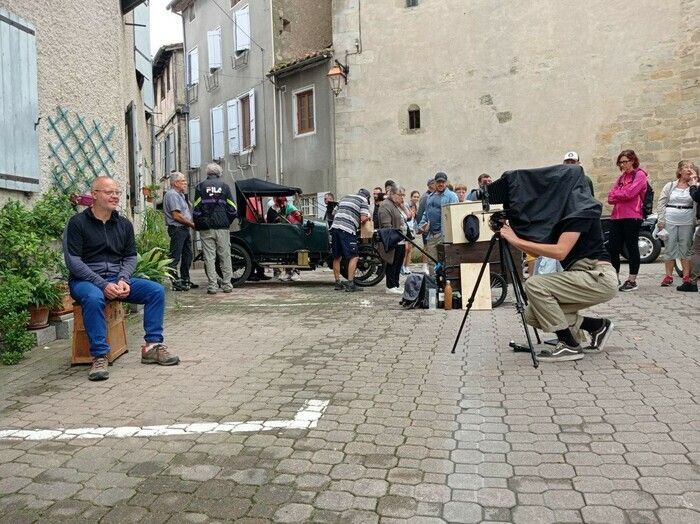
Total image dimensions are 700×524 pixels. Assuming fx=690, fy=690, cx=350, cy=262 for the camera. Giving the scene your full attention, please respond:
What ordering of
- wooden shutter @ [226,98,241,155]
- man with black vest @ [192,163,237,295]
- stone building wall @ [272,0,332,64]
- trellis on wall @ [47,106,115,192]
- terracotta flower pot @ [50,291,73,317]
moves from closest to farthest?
terracotta flower pot @ [50,291,73,317] → trellis on wall @ [47,106,115,192] → man with black vest @ [192,163,237,295] → stone building wall @ [272,0,332,64] → wooden shutter @ [226,98,241,155]

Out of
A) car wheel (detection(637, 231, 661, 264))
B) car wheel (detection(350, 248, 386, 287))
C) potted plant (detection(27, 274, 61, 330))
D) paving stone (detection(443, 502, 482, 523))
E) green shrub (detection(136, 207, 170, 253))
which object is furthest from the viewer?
car wheel (detection(637, 231, 661, 264))

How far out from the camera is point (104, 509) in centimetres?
301

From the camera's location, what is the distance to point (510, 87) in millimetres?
17609

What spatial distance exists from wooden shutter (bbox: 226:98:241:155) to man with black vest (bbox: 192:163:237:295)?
49.6 feet

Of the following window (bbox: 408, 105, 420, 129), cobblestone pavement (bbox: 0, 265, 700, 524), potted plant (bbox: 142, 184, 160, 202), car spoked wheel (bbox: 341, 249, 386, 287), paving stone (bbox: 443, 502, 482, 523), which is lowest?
paving stone (bbox: 443, 502, 482, 523)

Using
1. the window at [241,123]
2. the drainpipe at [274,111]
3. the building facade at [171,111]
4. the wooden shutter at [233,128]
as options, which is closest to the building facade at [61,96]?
the drainpipe at [274,111]

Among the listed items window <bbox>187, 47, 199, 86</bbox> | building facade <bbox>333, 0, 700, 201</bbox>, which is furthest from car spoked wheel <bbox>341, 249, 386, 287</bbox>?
window <bbox>187, 47, 199, 86</bbox>

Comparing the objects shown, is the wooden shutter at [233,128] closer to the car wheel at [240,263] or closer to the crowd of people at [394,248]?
the crowd of people at [394,248]

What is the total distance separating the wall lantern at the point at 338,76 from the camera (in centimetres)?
1908

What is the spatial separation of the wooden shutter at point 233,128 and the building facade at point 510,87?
21.4 ft

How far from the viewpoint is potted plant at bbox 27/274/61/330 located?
627 centimetres

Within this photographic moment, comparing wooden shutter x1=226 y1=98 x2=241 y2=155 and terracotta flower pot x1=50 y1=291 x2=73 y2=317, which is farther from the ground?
wooden shutter x1=226 y1=98 x2=241 y2=155

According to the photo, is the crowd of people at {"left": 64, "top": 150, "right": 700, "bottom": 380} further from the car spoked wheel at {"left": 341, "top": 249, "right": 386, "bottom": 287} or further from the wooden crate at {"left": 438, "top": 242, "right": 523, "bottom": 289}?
the wooden crate at {"left": 438, "top": 242, "right": 523, "bottom": 289}

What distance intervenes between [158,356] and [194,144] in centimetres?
2519
